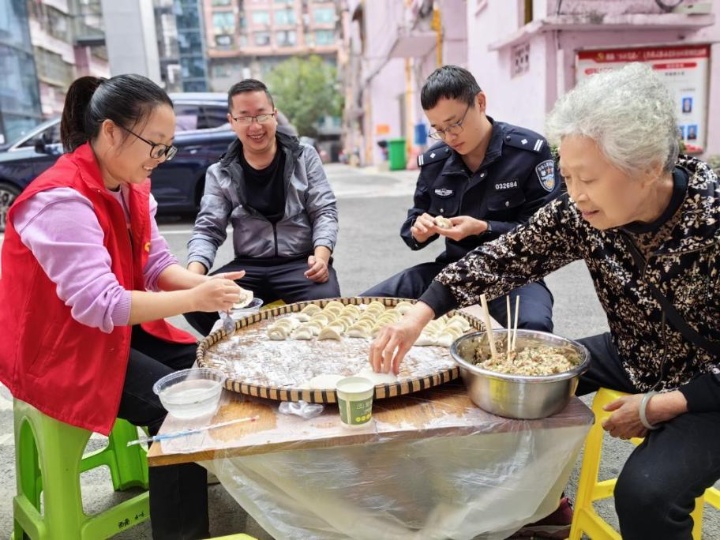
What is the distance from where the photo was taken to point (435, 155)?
10.1ft

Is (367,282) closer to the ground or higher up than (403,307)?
closer to the ground

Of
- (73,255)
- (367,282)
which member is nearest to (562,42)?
(367,282)

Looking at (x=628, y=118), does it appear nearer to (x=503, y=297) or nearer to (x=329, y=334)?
(x=329, y=334)

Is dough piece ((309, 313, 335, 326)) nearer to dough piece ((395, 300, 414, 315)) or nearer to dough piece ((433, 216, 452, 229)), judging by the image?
dough piece ((395, 300, 414, 315))

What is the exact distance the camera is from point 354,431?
145cm

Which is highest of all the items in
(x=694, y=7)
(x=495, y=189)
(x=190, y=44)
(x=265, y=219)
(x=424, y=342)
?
(x=190, y=44)

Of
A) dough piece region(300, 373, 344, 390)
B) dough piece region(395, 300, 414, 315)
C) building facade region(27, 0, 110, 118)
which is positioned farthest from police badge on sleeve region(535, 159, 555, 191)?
building facade region(27, 0, 110, 118)

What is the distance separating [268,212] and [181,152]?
5438 millimetres

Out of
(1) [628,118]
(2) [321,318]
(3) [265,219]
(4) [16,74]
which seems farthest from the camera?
(4) [16,74]

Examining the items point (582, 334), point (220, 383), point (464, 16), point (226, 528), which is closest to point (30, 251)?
point (220, 383)

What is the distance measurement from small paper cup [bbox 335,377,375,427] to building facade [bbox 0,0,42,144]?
604 inches

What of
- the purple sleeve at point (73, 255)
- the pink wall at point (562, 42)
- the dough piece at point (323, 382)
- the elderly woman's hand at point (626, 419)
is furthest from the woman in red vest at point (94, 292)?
the pink wall at point (562, 42)

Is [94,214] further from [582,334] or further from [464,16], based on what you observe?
[464,16]

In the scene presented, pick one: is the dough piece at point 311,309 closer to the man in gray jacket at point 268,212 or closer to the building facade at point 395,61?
the man in gray jacket at point 268,212
